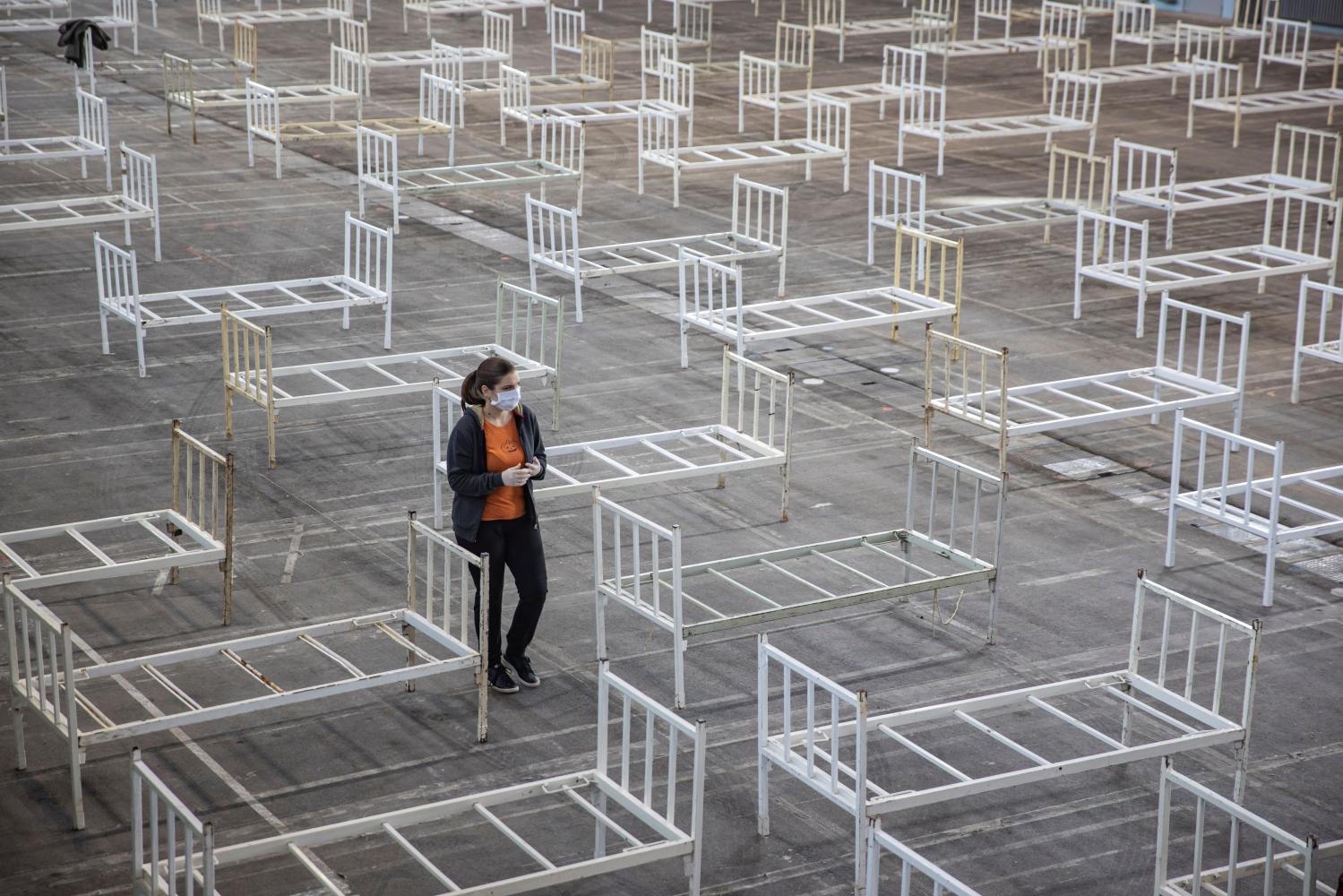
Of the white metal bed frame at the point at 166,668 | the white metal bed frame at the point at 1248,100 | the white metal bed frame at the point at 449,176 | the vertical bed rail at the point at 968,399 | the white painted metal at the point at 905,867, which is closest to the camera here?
the white painted metal at the point at 905,867

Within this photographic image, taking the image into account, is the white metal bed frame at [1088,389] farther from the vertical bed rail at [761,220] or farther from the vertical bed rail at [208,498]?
the vertical bed rail at [208,498]

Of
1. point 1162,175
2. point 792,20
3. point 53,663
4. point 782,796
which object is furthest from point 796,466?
point 792,20

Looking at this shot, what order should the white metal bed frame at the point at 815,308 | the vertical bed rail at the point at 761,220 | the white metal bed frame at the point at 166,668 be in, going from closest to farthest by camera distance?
1. the white metal bed frame at the point at 166,668
2. the white metal bed frame at the point at 815,308
3. the vertical bed rail at the point at 761,220

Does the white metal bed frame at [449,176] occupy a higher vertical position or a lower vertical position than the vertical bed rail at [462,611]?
higher

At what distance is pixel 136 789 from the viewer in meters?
7.38

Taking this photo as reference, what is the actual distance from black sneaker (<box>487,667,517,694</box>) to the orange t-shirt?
3.03ft

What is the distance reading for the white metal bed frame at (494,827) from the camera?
7.33 m

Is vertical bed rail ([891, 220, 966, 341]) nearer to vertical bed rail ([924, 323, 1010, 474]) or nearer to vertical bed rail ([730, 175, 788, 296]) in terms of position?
vertical bed rail ([924, 323, 1010, 474])

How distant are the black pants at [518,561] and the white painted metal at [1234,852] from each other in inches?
140

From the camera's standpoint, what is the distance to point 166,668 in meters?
10.6

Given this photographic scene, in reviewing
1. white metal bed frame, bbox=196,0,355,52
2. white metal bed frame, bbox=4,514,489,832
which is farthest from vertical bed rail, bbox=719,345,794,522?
white metal bed frame, bbox=196,0,355,52

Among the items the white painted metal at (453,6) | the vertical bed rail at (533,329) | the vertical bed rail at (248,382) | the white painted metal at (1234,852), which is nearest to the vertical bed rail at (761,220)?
the vertical bed rail at (533,329)

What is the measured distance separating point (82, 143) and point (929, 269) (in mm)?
10858

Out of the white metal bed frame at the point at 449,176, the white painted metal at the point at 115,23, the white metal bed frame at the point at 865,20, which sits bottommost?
the white metal bed frame at the point at 449,176
